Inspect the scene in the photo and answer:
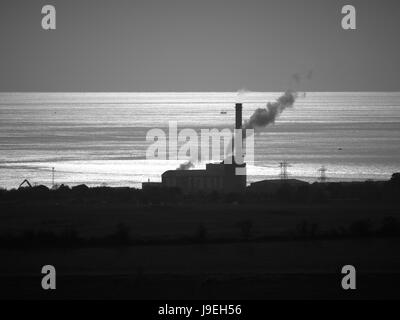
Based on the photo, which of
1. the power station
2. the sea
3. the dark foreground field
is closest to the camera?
the dark foreground field

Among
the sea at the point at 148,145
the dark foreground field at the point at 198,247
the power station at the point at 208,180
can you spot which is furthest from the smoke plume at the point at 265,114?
the dark foreground field at the point at 198,247

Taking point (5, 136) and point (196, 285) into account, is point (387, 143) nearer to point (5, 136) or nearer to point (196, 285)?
point (5, 136)

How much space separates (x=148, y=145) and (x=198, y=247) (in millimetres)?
60847

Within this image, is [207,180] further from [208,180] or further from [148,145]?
[148,145]

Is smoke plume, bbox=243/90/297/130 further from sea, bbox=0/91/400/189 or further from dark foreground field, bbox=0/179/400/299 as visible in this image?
dark foreground field, bbox=0/179/400/299

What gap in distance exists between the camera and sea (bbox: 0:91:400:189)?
5753 centimetres

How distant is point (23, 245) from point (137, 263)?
13.1ft

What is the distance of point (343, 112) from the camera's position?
14450cm

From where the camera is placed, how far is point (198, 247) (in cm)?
2327

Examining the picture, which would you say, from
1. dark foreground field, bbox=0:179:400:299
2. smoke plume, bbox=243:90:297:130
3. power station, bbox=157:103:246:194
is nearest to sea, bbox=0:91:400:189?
smoke plume, bbox=243:90:297:130

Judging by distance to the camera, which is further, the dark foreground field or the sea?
the sea

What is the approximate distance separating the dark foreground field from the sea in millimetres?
18081

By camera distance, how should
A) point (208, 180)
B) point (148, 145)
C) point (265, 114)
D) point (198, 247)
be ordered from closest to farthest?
point (198, 247)
point (208, 180)
point (265, 114)
point (148, 145)

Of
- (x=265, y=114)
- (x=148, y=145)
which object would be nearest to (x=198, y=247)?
(x=265, y=114)
